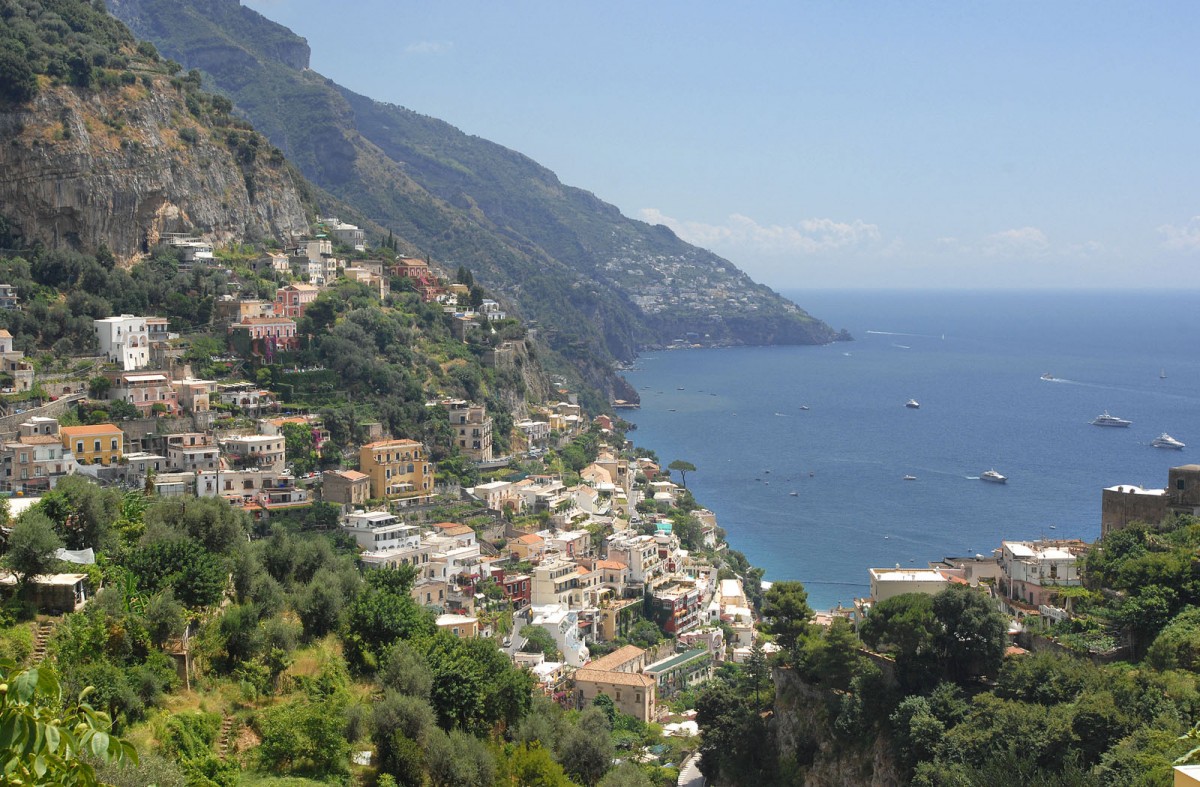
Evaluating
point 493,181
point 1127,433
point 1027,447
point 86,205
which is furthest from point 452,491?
point 493,181

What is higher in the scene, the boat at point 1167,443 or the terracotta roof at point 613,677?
the boat at point 1167,443

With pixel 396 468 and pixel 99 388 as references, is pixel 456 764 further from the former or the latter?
pixel 99 388

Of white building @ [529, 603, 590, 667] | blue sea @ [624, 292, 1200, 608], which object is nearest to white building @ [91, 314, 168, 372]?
white building @ [529, 603, 590, 667]

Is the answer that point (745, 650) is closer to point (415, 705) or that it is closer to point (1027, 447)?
point (415, 705)

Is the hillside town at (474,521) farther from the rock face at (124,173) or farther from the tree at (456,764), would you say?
the tree at (456,764)

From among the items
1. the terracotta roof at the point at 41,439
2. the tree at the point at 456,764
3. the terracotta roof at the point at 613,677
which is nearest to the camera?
the tree at the point at 456,764

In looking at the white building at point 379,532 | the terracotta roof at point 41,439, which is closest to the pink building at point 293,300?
the white building at point 379,532

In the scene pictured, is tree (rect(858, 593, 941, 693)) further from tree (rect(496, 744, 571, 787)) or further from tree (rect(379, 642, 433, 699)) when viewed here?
tree (rect(379, 642, 433, 699))
